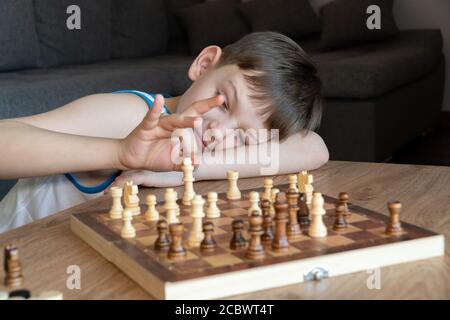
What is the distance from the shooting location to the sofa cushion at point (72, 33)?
11.5 ft

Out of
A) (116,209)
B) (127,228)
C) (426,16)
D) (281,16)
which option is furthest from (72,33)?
(127,228)

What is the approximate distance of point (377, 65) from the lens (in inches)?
130

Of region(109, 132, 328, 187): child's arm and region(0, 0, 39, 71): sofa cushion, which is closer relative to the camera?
region(109, 132, 328, 187): child's arm

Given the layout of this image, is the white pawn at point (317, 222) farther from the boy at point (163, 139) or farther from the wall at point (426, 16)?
the wall at point (426, 16)

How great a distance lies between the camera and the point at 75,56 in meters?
3.67

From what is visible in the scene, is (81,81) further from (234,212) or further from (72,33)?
(234,212)

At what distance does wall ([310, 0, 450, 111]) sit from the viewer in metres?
4.45

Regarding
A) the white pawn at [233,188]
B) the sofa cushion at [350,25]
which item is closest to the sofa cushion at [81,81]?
the sofa cushion at [350,25]

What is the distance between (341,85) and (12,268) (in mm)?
2657

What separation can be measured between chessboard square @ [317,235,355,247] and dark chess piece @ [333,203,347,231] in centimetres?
3

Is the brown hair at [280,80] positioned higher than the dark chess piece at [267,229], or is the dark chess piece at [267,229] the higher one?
the brown hair at [280,80]

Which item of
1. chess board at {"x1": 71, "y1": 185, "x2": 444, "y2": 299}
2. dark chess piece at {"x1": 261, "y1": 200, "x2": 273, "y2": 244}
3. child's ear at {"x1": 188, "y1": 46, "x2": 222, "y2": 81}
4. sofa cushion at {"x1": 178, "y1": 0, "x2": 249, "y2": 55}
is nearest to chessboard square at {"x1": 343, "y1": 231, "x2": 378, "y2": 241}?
chess board at {"x1": 71, "y1": 185, "x2": 444, "y2": 299}

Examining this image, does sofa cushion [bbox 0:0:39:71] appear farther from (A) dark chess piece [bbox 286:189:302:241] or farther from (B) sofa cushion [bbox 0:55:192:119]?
(A) dark chess piece [bbox 286:189:302:241]

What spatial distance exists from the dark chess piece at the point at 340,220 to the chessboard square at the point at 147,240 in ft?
0.79
